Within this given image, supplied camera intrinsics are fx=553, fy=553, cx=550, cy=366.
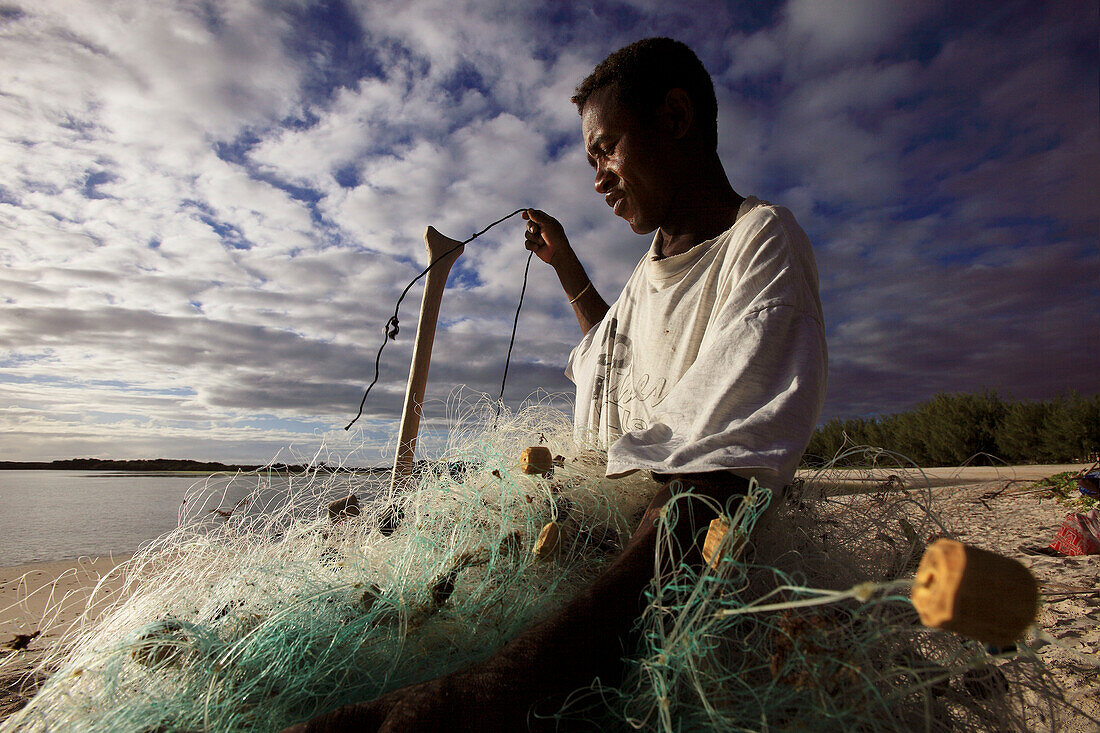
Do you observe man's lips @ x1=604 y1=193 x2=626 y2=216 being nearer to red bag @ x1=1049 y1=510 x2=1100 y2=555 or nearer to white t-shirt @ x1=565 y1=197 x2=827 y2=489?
white t-shirt @ x1=565 y1=197 x2=827 y2=489

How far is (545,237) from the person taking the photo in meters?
2.88

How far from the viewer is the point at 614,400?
2.28 meters

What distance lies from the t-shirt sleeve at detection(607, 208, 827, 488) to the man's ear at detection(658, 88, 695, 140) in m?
0.64

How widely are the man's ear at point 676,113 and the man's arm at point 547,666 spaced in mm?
1324

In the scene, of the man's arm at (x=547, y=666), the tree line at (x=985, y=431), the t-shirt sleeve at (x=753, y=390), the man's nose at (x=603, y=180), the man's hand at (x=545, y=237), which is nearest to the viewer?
the man's arm at (x=547, y=666)

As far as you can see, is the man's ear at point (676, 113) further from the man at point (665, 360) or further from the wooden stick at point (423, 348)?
the wooden stick at point (423, 348)

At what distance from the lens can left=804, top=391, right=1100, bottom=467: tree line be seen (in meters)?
12.7

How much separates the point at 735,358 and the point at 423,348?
153 centimetres

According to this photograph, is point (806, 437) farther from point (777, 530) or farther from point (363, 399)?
point (363, 399)

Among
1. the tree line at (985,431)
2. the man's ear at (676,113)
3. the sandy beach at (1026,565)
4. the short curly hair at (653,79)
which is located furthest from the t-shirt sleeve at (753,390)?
the tree line at (985,431)

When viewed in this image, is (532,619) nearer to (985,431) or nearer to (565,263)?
(565,263)

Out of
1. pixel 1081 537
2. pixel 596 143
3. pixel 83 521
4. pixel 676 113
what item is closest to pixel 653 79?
pixel 676 113

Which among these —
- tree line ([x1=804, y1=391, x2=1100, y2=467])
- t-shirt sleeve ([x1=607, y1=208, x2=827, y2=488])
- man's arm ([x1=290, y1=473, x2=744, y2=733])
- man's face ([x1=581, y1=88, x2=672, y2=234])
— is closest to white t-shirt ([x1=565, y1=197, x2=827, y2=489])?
t-shirt sleeve ([x1=607, y1=208, x2=827, y2=488])

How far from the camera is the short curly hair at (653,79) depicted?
1992 mm
